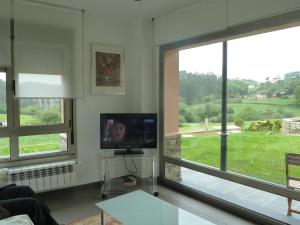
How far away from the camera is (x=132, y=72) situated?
4.23m

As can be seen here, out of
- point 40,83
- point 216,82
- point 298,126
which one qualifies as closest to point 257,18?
point 216,82

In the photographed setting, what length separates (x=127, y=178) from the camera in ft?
13.0

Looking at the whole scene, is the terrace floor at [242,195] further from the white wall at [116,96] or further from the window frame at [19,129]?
the window frame at [19,129]

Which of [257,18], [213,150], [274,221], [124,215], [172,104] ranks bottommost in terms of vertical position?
[274,221]

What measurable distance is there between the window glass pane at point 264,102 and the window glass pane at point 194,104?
0.23 m

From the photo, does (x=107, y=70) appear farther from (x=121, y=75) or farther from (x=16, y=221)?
(x=16, y=221)

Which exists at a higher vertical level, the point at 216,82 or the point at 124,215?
the point at 216,82

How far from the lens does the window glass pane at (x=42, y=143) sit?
3.46 metres

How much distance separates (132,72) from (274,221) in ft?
9.24

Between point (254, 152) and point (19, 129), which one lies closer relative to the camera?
point (254, 152)

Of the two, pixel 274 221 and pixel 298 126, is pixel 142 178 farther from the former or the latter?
pixel 298 126

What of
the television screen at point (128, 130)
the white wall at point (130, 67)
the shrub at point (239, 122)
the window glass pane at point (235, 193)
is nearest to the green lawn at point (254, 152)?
the shrub at point (239, 122)

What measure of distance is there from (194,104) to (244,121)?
2.76 feet

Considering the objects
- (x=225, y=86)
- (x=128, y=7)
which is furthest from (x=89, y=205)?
(x=128, y=7)
